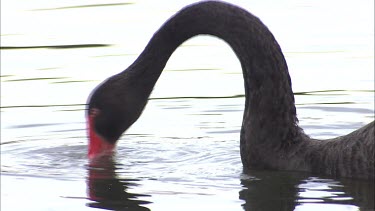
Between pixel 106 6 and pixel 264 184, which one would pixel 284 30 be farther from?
pixel 264 184

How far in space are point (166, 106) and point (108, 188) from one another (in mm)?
2457

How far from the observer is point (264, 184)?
30.1ft

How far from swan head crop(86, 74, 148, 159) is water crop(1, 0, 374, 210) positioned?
18 centimetres

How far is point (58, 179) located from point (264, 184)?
4.28 ft

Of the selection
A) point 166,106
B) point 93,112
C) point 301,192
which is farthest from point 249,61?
point 166,106

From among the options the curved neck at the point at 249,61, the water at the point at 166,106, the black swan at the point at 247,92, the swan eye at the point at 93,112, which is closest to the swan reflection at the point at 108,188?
the water at the point at 166,106

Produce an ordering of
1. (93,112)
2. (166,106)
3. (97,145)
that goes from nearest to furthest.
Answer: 1. (93,112)
2. (97,145)
3. (166,106)

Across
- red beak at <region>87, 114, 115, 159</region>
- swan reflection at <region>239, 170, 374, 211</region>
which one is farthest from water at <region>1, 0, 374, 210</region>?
red beak at <region>87, 114, 115, 159</region>

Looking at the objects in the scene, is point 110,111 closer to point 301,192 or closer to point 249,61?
point 249,61

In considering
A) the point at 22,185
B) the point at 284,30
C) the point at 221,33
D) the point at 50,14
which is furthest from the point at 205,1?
the point at 50,14

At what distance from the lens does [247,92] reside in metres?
9.81

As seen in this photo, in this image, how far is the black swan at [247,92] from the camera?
9578mm

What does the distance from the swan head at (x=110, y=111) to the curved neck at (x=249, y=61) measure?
99 mm

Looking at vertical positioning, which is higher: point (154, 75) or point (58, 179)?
point (154, 75)
